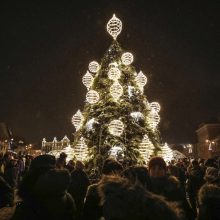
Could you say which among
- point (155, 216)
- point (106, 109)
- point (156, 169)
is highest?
point (106, 109)

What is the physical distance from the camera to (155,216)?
7.49 ft

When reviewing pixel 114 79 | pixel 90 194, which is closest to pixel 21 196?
pixel 90 194

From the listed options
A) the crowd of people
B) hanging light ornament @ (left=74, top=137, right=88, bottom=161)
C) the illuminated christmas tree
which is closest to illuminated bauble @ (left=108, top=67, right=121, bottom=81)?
the illuminated christmas tree

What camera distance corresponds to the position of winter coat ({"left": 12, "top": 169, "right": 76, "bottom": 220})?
11.2 feet

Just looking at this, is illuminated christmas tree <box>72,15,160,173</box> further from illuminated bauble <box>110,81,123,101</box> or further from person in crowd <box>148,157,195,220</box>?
person in crowd <box>148,157,195,220</box>

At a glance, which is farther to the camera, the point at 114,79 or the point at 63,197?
the point at 114,79

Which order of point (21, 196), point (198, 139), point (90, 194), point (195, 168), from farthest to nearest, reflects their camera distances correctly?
point (198, 139) → point (195, 168) → point (90, 194) → point (21, 196)

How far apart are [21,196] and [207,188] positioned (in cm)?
215

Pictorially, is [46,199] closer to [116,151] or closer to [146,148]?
[146,148]

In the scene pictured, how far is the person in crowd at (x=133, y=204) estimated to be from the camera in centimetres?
230

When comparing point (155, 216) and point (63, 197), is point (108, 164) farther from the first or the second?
point (155, 216)

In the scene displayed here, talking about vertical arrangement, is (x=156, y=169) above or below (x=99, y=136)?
below

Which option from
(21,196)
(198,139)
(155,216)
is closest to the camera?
(155,216)

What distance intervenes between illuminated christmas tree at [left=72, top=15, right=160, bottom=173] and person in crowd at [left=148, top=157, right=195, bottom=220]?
511 inches
